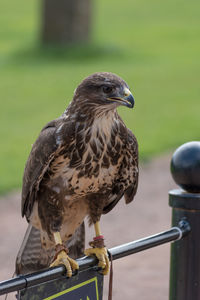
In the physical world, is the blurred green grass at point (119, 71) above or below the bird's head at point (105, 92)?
below

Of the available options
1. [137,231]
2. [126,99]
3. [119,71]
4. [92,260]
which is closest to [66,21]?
[119,71]

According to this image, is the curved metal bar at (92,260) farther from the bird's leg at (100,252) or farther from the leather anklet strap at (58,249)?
the leather anklet strap at (58,249)

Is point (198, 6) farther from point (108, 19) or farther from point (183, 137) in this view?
point (183, 137)

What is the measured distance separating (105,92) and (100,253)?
78 cm

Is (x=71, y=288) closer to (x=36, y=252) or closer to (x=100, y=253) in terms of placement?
(x=100, y=253)

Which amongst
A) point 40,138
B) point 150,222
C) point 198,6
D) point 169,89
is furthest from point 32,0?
point 40,138

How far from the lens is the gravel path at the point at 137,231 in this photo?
5680mm

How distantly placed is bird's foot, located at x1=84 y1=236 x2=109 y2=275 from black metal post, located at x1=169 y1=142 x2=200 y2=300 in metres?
0.31

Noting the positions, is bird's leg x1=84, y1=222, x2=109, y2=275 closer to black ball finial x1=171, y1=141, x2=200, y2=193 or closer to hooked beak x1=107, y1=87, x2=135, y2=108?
black ball finial x1=171, y1=141, x2=200, y2=193

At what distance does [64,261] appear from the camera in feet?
9.36

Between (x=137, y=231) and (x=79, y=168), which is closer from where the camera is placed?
(x=79, y=168)

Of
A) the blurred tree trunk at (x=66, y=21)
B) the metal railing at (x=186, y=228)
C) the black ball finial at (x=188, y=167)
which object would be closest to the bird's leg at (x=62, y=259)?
the metal railing at (x=186, y=228)

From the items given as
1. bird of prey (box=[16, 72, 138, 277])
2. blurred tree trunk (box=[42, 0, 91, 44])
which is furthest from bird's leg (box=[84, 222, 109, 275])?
blurred tree trunk (box=[42, 0, 91, 44])

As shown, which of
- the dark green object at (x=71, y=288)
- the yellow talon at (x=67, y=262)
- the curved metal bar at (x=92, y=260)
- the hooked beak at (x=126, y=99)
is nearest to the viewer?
the curved metal bar at (x=92, y=260)
